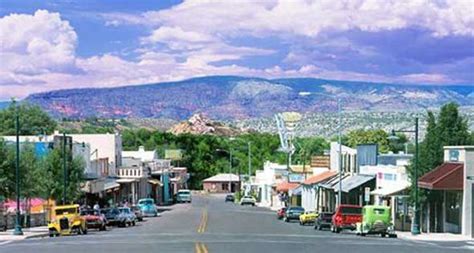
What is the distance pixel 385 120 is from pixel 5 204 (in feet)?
312

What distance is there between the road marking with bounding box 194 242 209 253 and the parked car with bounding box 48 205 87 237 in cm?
1717

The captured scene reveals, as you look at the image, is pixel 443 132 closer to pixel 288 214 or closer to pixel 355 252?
pixel 288 214

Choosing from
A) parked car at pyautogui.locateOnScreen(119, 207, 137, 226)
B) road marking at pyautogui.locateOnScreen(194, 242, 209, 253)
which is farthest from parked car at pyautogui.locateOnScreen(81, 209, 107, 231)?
road marking at pyautogui.locateOnScreen(194, 242, 209, 253)

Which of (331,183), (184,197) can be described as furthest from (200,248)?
(184,197)

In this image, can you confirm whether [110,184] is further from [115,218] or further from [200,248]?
[200,248]

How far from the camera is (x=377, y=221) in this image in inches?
2154

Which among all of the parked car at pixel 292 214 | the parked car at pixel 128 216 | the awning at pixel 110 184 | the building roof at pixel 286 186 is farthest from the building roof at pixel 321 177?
the parked car at pixel 128 216

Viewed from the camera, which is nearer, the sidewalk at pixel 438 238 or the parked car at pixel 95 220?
the sidewalk at pixel 438 238

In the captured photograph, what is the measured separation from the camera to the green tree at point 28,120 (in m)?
156

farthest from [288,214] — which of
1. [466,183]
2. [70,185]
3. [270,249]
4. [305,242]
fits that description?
[270,249]

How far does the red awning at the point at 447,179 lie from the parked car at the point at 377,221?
9.44ft

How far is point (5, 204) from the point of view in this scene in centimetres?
7162

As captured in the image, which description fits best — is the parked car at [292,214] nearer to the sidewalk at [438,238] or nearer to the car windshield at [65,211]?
the sidewalk at [438,238]

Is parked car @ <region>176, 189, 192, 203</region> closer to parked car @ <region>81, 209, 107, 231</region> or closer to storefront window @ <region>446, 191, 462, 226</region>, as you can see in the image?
parked car @ <region>81, 209, 107, 231</region>
